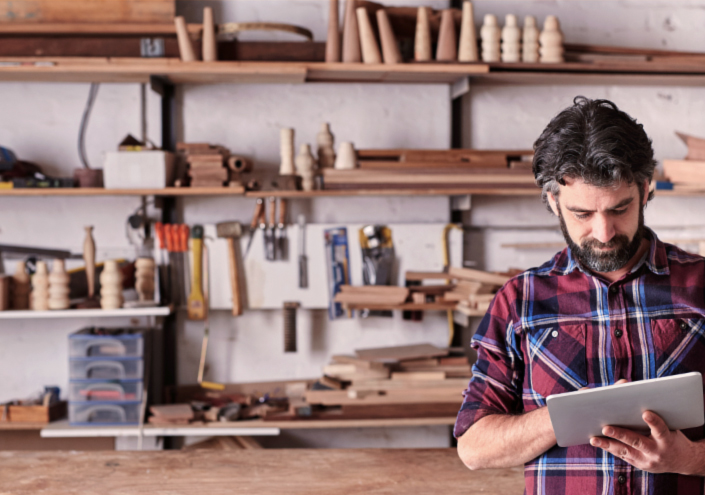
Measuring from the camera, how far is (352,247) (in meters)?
3.15

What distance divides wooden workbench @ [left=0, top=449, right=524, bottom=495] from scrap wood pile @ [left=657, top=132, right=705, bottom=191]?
190 centimetres

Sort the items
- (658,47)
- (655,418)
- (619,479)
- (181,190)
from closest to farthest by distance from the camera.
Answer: (655,418), (619,479), (181,190), (658,47)

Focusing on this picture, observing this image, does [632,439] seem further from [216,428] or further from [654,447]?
[216,428]

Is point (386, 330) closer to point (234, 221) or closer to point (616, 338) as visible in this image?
point (234, 221)

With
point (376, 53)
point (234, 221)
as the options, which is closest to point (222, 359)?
point (234, 221)

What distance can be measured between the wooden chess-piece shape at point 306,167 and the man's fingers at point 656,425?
205cm

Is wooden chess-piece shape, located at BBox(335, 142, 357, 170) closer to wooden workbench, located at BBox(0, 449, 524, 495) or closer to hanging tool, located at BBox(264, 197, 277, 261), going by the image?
hanging tool, located at BBox(264, 197, 277, 261)

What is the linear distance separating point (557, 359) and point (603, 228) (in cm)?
29

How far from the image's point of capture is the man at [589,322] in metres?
1.25

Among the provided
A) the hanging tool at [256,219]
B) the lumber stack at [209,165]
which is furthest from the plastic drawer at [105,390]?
the lumber stack at [209,165]

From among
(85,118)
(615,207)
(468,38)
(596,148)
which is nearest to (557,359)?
(615,207)

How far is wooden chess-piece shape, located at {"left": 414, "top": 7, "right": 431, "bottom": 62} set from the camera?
2861 mm

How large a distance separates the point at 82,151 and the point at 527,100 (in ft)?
7.58

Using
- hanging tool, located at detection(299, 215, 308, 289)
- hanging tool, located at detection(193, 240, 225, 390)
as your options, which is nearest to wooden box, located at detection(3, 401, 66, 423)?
hanging tool, located at detection(193, 240, 225, 390)
